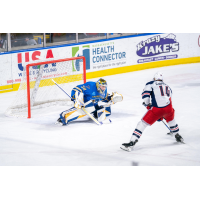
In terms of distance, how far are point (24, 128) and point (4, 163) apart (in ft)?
4.93

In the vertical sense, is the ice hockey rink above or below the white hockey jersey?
below

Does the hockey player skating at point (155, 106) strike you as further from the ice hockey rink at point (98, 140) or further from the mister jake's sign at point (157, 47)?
the mister jake's sign at point (157, 47)

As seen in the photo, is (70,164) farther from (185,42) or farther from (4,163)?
(185,42)

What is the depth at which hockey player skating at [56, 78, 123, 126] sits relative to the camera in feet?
21.3

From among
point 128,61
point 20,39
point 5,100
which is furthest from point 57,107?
point 128,61

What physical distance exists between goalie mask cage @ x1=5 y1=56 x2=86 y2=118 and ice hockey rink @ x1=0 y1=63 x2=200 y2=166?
0.23 metres

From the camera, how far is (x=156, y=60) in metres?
11.8

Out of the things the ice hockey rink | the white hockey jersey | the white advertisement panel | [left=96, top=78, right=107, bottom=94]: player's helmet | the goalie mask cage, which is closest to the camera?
the ice hockey rink

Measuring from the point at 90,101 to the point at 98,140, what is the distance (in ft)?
3.27

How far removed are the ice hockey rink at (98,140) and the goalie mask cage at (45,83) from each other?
23 centimetres

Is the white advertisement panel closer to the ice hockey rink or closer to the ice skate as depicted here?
the ice hockey rink

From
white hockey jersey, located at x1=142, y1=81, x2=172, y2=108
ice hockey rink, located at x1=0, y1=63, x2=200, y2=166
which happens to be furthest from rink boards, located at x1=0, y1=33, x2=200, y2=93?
white hockey jersey, located at x1=142, y1=81, x2=172, y2=108

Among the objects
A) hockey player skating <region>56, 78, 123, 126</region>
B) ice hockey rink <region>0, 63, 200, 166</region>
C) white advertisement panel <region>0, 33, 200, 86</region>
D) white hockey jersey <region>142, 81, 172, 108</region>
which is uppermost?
white advertisement panel <region>0, 33, 200, 86</region>

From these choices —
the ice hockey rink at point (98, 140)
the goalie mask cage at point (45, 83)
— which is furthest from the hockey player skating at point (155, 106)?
the goalie mask cage at point (45, 83)
